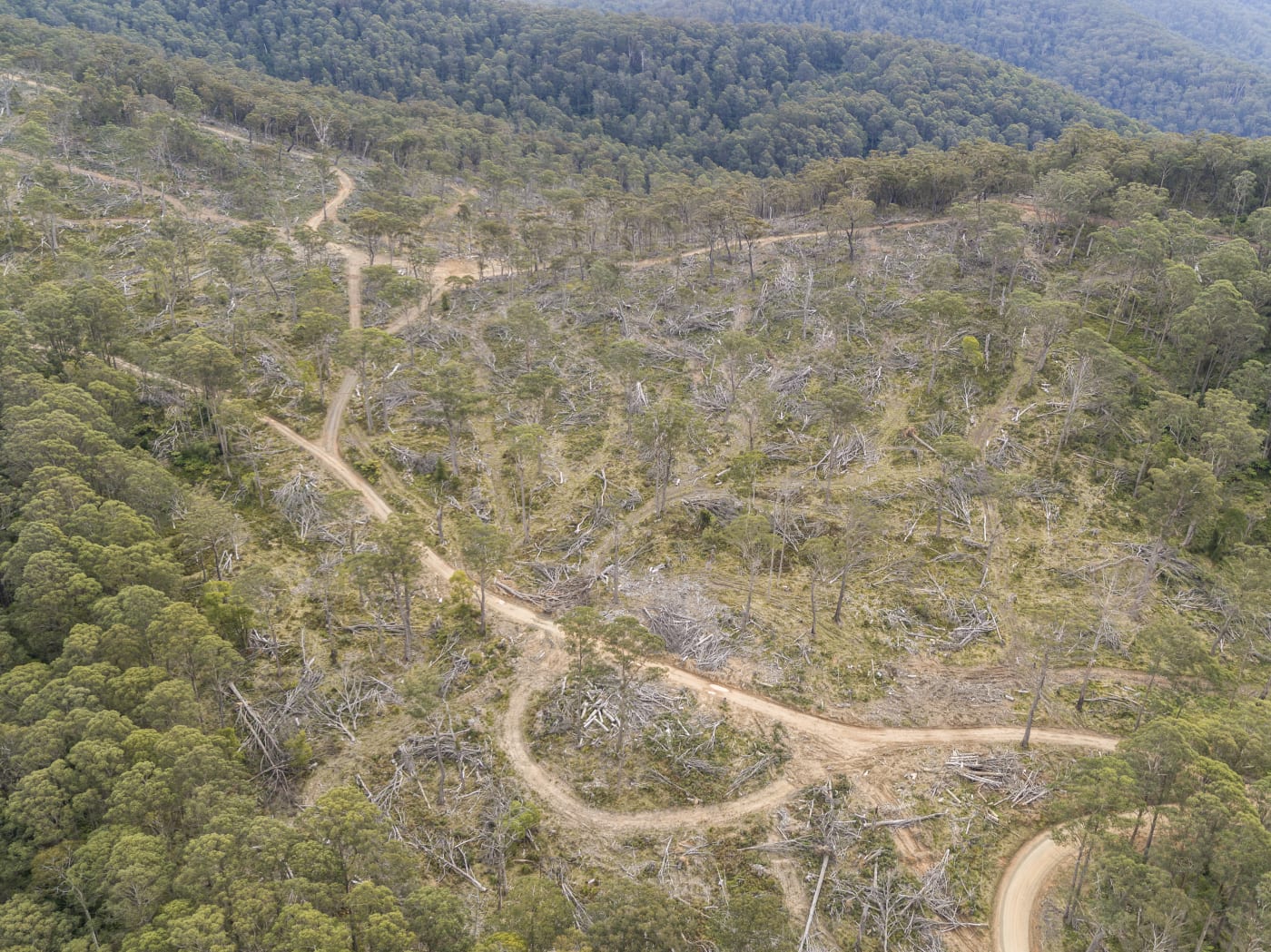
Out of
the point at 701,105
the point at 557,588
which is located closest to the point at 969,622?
the point at 557,588

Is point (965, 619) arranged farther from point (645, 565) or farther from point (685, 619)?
point (645, 565)

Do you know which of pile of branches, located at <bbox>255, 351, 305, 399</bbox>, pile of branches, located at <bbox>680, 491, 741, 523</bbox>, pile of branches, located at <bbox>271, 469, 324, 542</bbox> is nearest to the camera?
pile of branches, located at <bbox>271, 469, 324, 542</bbox>

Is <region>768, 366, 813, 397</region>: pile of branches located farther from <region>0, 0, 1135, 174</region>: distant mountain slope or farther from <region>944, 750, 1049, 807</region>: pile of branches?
<region>0, 0, 1135, 174</region>: distant mountain slope

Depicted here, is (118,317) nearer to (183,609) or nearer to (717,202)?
(183,609)

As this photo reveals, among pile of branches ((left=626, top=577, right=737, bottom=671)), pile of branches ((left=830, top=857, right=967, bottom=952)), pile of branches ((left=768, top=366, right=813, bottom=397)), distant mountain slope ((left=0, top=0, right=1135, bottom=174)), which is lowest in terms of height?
pile of branches ((left=626, top=577, right=737, bottom=671))

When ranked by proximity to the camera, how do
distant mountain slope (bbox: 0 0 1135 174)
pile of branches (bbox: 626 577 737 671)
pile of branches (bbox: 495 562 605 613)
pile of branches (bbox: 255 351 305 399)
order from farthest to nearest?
1. distant mountain slope (bbox: 0 0 1135 174)
2. pile of branches (bbox: 255 351 305 399)
3. pile of branches (bbox: 495 562 605 613)
4. pile of branches (bbox: 626 577 737 671)

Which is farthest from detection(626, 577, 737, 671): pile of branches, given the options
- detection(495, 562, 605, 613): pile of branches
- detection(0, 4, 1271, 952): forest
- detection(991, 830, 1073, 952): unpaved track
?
detection(991, 830, 1073, 952): unpaved track

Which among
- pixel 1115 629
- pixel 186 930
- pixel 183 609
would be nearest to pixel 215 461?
pixel 183 609
